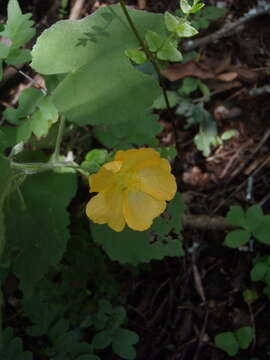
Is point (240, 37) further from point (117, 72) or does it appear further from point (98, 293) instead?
point (98, 293)

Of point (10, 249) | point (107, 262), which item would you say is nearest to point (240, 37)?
point (107, 262)

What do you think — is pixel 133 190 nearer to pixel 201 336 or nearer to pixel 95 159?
pixel 95 159

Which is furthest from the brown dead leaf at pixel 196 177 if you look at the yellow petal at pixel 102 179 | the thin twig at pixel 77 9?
the thin twig at pixel 77 9

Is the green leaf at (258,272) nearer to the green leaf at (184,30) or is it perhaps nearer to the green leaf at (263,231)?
the green leaf at (263,231)

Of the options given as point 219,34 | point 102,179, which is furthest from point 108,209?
point 219,34

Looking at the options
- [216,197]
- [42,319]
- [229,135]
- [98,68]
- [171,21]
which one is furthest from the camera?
[229,135]

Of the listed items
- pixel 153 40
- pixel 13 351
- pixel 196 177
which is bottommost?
pixel 196 177
